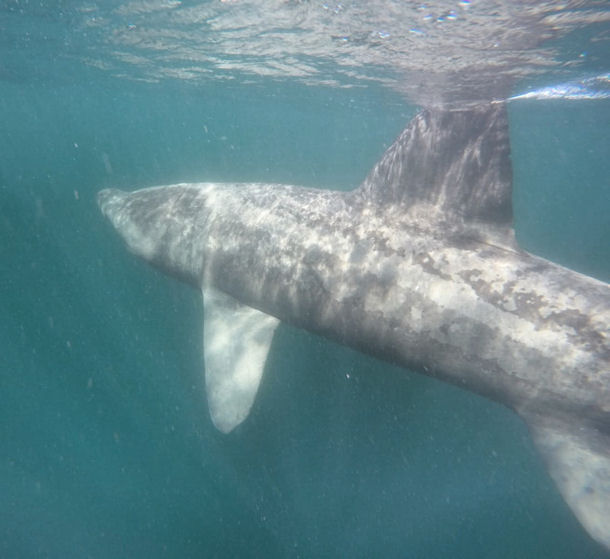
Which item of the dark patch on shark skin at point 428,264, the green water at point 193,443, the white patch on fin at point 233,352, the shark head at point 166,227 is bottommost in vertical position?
the green water at point 193,443

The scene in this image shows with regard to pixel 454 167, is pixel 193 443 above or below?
below

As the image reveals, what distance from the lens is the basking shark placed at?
483 cm

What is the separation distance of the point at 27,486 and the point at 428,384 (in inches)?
561

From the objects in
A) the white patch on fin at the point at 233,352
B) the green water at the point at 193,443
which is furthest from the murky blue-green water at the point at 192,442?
the white patch on fin at the point at 233,352

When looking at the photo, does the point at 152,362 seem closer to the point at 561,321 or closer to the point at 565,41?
the point at 561,321

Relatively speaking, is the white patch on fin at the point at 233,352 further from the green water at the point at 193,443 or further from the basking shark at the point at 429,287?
the green water at the point at 193,443

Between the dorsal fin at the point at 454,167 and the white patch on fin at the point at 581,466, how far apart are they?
9.38ft

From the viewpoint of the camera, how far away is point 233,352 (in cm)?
753

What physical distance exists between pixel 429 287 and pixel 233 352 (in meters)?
3.84

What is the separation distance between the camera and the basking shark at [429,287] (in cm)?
483

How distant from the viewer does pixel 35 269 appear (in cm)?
1495

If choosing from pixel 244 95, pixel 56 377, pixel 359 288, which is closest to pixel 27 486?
pixel 56 377

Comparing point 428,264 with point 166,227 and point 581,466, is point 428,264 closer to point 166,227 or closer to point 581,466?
point 581,466

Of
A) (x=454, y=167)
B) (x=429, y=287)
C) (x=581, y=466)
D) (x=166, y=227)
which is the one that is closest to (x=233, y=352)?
(x=166, y=227)
